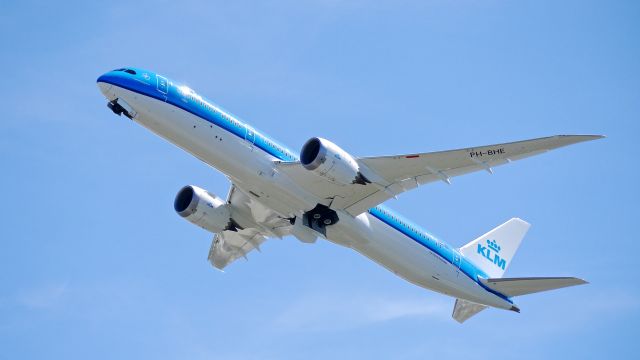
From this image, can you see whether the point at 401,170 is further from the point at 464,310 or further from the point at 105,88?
the point at 105,88

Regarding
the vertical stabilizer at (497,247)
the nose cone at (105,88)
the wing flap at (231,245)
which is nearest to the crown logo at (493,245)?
the vertical stabilizer at (497,247)

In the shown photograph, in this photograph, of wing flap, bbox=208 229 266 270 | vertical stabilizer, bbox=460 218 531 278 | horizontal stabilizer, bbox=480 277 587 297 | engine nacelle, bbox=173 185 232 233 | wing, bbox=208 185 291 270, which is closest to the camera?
horizontal stabilizer, bbox=480 277 587 297

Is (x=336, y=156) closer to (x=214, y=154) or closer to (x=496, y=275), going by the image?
(x=214, y=154)

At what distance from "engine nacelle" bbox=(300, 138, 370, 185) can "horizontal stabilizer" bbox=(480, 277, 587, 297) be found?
32.6 ft

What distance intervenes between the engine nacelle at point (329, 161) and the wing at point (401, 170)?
61cm

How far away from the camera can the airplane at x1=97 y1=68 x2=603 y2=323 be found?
32.8m

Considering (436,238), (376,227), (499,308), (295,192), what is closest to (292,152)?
(295,192)

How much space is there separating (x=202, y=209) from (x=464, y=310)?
13.4m

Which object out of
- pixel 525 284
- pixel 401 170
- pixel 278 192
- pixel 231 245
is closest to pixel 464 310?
pixel 525 284

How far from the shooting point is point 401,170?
3406 centimetres

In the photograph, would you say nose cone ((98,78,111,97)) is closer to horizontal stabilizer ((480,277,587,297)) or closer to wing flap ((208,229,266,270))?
wing flap ((208,229,266,270))

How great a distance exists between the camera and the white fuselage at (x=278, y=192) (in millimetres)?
32875

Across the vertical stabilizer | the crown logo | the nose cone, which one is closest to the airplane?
the nose cone

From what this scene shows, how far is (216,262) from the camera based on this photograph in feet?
142
